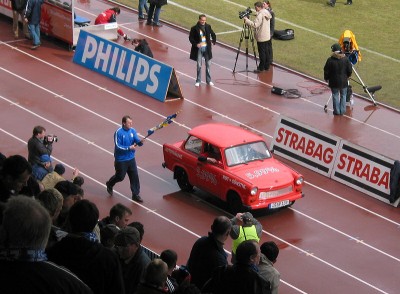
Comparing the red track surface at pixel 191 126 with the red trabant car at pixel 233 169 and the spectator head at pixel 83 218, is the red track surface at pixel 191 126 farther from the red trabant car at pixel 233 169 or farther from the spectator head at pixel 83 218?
the spectator head at pixel 83 218

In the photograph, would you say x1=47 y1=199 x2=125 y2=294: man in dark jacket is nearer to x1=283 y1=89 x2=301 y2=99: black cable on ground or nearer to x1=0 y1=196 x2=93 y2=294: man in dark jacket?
x1=0 y1=196 x2=93 y2=294: man in dark jacket

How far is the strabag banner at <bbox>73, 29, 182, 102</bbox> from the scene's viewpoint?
24.8m

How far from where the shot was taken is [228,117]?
2392 cm

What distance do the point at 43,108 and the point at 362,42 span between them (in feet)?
40.0

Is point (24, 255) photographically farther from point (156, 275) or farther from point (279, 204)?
point (279, 204)

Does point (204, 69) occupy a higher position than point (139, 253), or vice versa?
point (139, 253)

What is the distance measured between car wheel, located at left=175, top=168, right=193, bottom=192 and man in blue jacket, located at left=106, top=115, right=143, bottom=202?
1142mm

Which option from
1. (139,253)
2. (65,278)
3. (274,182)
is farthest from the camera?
(274,182)

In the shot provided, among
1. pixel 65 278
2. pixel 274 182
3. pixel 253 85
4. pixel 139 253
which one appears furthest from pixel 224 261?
pixel 253 85

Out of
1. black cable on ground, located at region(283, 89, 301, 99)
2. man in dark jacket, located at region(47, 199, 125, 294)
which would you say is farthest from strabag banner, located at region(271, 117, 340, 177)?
man in dark jacket, located at region(47, 199, 125, 294)

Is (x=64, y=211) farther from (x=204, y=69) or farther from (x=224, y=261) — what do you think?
(x=204, y=69)

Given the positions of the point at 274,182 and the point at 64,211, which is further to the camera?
the point at 274,182

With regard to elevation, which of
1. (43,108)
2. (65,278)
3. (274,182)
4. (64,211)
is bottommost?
(43,108)

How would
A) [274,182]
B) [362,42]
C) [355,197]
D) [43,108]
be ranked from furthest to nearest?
[362,42]
[43,108]
[355,197]
[274,182]
